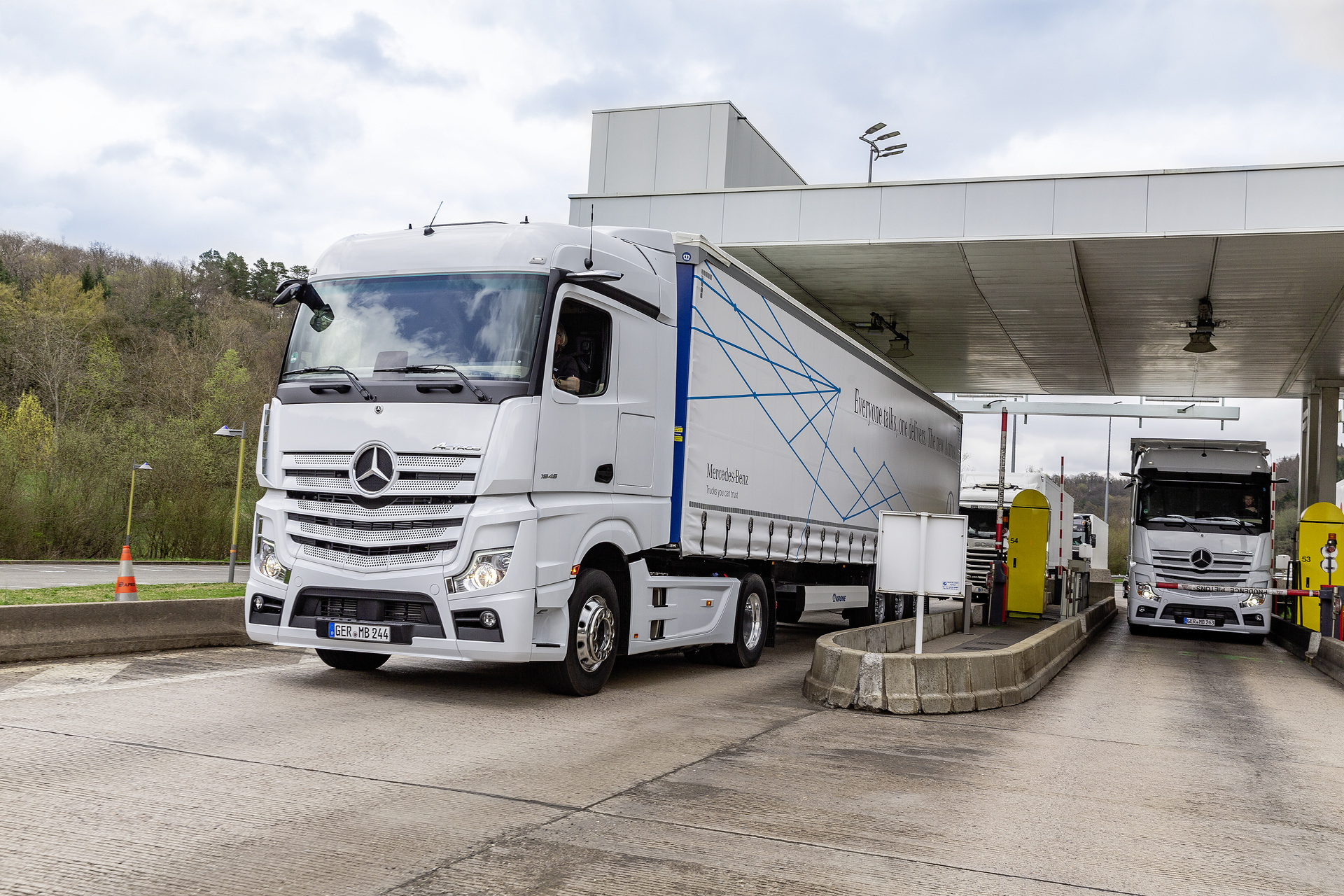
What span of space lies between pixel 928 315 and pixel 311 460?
17857 mm

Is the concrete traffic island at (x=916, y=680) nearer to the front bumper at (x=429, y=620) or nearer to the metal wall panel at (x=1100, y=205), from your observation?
the front bumper at (x=429, y=620)

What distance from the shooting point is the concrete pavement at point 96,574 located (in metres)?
20.5

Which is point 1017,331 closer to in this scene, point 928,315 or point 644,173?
point 928,315

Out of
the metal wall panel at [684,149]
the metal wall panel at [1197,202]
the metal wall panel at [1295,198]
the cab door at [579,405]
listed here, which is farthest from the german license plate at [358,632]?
the metal wall panel at [1295,198]

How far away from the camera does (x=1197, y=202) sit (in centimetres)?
1631

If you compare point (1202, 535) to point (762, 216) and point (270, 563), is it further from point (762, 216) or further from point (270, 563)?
point (270, 563)

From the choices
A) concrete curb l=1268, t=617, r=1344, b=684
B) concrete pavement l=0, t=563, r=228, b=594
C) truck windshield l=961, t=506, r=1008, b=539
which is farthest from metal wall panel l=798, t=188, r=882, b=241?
concrete pavement l=0, t=563, r=228, b=594

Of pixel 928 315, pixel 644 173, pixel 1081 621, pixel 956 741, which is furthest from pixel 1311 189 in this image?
pixel 956 741

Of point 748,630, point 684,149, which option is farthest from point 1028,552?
point 748,630

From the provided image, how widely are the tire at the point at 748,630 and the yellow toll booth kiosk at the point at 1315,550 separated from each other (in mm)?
12169

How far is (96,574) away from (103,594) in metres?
10.9

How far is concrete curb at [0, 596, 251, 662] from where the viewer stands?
8938 millimetres

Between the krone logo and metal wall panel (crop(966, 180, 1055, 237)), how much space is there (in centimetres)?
1205

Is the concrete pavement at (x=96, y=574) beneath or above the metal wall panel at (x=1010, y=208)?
beneath
